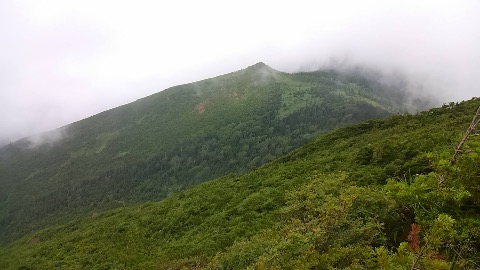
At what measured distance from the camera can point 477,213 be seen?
13.8 metres

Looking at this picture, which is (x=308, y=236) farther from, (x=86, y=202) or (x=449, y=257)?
(x=86, y=202)

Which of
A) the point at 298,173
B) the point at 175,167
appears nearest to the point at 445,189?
the point at 298,173

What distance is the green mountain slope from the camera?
40.0 ft

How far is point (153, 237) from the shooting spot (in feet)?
162

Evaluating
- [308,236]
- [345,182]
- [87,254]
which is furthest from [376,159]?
[87,254]

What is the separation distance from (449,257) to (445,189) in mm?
2095

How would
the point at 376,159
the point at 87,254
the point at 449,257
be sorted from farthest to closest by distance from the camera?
1. the point at 87,254
2. the point at 376,159
3. the point at 449,257

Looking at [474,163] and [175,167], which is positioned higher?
[474,163]

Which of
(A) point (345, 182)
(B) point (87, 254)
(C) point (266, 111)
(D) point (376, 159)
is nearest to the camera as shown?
(A) point (345, 182)

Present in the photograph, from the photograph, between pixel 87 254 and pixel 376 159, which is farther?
pixel 87 254

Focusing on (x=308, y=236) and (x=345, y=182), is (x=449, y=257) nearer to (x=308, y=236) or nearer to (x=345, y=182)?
(x=308, y=236)

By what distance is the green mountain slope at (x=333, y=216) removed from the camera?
12203mm

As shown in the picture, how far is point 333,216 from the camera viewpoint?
676 inches

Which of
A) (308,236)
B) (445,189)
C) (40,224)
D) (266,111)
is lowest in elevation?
(40,224)
